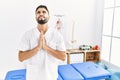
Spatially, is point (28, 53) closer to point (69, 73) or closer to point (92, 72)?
point (69, 73)

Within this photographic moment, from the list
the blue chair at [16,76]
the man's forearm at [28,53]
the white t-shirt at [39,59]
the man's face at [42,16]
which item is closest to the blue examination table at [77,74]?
the blue chair at [16,76]

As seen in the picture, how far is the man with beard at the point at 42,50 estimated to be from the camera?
1312 millimetres

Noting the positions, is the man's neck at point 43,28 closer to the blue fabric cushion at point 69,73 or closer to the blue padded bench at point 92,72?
the blue fabric cushion at point 69,73

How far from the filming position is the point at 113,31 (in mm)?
3264

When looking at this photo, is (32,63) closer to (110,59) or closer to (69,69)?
(69,69)

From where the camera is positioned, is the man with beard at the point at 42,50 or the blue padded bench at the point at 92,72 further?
the blue padded bench at the point at 92,72

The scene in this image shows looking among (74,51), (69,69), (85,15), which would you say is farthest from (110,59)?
(69,69)

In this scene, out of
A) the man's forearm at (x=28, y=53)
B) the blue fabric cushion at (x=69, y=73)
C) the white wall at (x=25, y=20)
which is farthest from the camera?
the white wall at (x=25, y=20)

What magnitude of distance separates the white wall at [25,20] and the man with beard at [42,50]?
1721 millimetres

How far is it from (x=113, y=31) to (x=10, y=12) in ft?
7.61

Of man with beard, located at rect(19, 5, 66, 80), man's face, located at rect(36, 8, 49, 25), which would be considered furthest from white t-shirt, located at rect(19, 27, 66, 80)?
man's face, located at rect(36, 8, 49, 25)

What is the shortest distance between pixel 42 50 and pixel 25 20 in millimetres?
1836

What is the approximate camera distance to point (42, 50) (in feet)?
4.35

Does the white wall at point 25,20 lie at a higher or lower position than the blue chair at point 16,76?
higher
